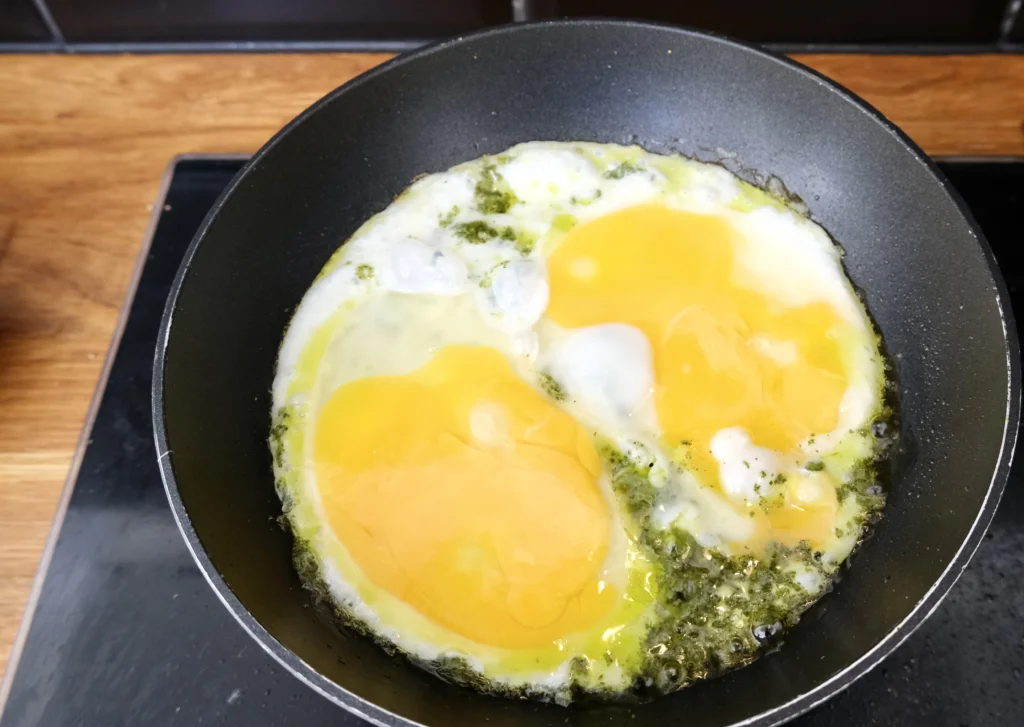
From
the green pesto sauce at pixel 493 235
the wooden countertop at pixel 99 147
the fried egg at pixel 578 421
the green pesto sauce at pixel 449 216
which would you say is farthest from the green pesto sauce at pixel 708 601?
the wooden countertop at pixel 99 147

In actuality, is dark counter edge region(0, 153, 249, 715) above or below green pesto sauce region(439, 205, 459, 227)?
below

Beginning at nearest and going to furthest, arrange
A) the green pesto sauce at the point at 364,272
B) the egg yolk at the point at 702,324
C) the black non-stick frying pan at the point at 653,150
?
the black non-stick frying pan at the point at 653,150 → the egg yolk at the point at 702,324 → the green pesto sauce at the point at 364,272

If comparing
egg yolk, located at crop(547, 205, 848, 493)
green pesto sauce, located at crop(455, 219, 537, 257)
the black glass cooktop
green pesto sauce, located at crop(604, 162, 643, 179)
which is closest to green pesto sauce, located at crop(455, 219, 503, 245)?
green pesto sauce, located at crop(455, 219, 537, 257)

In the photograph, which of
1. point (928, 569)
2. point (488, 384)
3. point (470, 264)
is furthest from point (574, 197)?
point (928, 569)

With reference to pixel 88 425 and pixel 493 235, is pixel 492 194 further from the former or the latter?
pixel 88 425

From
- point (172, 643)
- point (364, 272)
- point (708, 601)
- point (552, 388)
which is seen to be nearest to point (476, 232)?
point (364, 272)

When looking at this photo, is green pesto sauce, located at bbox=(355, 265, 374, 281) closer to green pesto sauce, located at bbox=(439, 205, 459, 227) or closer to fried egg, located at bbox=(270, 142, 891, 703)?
fried egg, located at bbox=(270, 142, 891, 703)

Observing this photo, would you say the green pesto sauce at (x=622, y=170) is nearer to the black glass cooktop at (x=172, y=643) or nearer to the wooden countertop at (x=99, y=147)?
the wooden countertop at (x=99, y=147)
